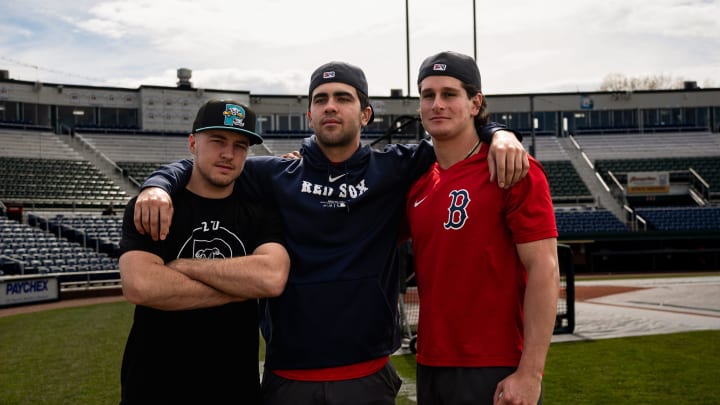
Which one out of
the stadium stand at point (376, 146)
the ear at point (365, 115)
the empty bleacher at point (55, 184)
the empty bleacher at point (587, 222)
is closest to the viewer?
the ear at point (365, 115)

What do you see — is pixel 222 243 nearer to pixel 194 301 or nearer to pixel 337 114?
pixel 194 301

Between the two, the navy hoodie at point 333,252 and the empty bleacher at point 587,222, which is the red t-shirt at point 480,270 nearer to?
the navy hoodie at point 333,252

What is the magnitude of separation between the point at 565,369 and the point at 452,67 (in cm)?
706

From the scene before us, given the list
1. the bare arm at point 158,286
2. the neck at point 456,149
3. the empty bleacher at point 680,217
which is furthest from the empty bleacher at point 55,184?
the neck at point 456,149

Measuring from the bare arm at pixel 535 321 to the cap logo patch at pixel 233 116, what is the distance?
69.5 inches

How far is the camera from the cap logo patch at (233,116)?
3.61 metres

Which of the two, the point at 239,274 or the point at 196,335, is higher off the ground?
the point at 239,274

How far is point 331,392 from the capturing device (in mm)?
3523

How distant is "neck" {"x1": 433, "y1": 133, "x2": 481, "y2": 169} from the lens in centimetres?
364

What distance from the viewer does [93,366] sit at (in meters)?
10.0

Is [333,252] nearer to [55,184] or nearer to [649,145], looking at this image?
[55,184]

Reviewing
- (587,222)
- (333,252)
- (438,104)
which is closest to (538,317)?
(333,252)

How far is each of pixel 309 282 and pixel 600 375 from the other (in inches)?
268

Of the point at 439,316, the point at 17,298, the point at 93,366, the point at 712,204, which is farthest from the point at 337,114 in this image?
the point at 712,204
